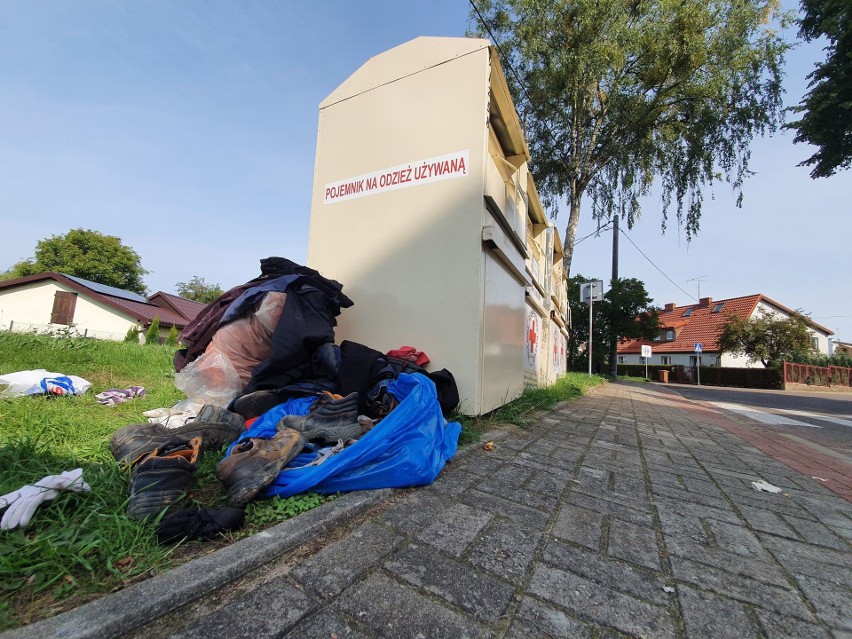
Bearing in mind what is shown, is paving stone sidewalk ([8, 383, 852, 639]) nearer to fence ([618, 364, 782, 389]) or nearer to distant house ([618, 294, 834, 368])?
fence ([618, 364, 782, 389])

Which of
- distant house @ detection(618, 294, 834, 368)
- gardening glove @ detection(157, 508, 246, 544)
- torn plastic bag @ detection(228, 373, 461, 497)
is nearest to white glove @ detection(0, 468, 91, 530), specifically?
gardening glove @ detection(157, 508, 246, 544)

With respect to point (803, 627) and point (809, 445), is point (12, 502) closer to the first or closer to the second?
point (803, 627)

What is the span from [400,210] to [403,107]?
1056 mm

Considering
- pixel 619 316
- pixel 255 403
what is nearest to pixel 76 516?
pixel 255 403

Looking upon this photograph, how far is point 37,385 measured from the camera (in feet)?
8.20

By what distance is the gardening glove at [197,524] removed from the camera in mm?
1126

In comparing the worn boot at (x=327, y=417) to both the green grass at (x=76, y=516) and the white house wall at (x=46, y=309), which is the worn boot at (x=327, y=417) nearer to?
the green grass at (x=76, y=516)

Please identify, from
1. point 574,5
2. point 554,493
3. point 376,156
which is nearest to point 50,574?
point 554,493

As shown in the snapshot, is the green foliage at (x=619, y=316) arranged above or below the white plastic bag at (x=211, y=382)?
above

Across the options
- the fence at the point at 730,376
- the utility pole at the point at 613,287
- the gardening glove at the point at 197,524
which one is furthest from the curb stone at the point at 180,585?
the fence at the point at 730,376

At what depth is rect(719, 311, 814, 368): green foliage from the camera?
2164 cm

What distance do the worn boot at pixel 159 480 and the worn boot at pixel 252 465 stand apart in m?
0.13

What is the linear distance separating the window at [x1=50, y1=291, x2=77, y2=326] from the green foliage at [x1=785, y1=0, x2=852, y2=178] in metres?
33.2

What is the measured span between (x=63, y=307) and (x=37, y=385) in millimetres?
26336
